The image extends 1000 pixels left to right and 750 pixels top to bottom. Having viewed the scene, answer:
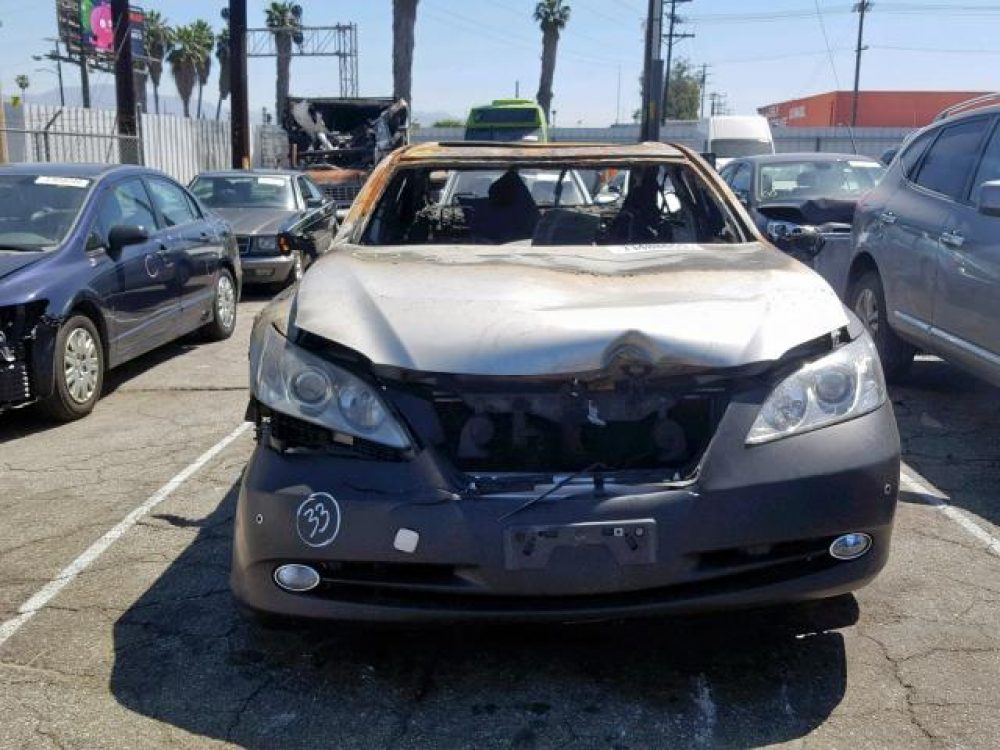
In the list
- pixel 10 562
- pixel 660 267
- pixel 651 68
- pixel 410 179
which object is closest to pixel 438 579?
pixel 660 267

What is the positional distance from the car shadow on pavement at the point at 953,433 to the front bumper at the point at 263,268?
7024 millimetres

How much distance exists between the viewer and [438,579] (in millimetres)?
2801

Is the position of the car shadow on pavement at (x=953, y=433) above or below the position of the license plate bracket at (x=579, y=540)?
below

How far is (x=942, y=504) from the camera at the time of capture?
4688mm

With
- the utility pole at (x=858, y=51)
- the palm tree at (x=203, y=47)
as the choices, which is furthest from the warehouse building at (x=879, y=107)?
the palm tree at (x=203, y=47)

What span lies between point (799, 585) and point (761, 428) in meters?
0.45

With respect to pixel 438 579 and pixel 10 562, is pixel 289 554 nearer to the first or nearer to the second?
pixel 438 579

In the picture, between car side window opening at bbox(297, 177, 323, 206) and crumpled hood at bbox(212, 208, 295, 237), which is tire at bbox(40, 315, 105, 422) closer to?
crumpled hood at bbox(212, 208, 295, 237)

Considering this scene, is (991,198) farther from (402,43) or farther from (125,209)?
(402,43)

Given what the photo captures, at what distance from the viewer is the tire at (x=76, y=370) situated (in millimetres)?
6160

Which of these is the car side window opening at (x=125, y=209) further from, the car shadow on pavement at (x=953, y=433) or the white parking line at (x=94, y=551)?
the car shadow on pavement at (x=953, y=433)

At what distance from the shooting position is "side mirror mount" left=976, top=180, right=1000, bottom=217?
4844 millimetres

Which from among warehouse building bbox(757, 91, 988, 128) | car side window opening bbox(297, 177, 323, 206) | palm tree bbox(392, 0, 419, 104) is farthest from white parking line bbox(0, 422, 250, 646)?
warehouse building bbox(757, 91, 988, 128)

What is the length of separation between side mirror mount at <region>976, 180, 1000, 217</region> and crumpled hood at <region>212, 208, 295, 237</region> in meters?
8.36
